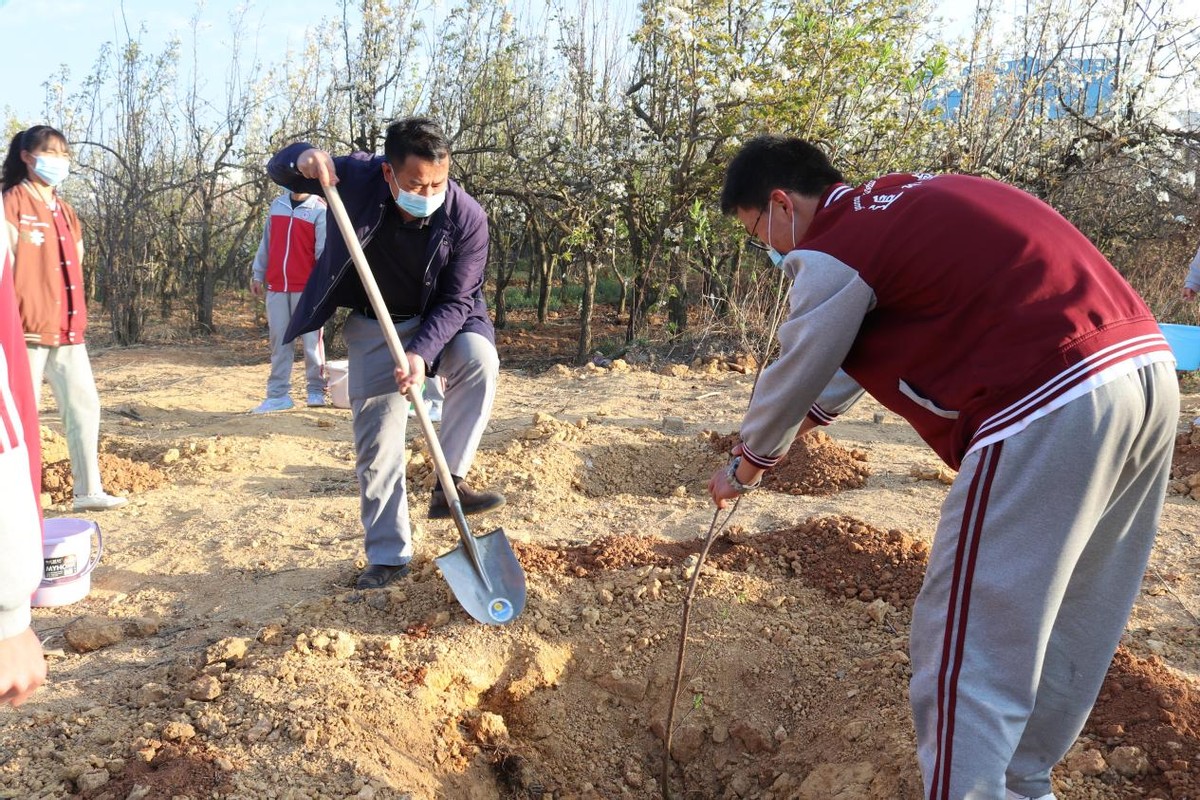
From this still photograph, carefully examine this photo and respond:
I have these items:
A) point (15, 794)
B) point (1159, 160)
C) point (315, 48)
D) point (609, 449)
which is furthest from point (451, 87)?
point (15, 794)

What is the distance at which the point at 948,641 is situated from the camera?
1782mm

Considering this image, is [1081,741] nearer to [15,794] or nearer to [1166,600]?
[1166,600]

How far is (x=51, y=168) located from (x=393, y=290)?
1922mm

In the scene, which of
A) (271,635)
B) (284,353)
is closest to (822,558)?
(271,635)

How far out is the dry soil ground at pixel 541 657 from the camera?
2457 mm

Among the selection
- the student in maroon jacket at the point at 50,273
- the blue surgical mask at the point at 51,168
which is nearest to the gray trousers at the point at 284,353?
the student in maroon jacket at the point at 50,273

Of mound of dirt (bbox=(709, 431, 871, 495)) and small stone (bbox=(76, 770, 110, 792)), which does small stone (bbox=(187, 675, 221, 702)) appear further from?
mound of dirt (bbox=(709, 431, 871, 495))

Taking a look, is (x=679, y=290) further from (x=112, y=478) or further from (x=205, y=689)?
(x=205, y=689)

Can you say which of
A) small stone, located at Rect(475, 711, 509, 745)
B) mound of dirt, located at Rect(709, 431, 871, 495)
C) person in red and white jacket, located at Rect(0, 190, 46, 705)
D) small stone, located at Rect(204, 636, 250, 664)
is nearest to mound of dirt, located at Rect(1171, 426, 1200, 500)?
mound of dirt, located at Rect(709, 431, 871, 495)

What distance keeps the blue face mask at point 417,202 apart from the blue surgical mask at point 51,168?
1.96 metres

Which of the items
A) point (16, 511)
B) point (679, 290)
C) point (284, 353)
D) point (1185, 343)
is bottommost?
point (284, 353)

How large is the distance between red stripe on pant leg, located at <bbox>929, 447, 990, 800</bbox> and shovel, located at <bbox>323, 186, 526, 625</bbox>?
5.49 ft

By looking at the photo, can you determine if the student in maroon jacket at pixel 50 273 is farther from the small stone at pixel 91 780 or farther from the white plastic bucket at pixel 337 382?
the white plastic bucket at pixel 337 382

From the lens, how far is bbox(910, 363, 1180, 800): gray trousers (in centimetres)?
168
